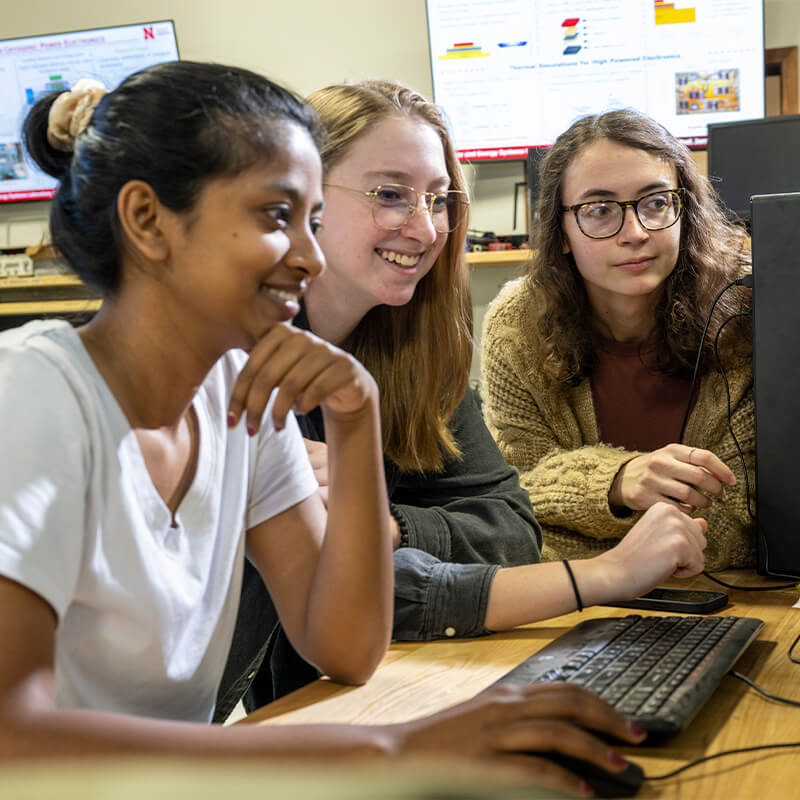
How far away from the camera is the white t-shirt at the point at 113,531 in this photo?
2.16 ft

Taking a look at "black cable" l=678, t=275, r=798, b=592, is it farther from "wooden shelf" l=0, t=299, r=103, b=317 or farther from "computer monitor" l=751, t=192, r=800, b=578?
"wooden shelf" l=0, t=299, r=103, b=317

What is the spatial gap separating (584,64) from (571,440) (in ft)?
6.88

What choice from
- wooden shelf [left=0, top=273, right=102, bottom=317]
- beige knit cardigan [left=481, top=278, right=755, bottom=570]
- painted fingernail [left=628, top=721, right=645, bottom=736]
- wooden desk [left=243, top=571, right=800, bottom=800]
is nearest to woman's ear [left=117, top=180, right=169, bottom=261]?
wooden desk [left=243, top=571, right=800, bottom=800]

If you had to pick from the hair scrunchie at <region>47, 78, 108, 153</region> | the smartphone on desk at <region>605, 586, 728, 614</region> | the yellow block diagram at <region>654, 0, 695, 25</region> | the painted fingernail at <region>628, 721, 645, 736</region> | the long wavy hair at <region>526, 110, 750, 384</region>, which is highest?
the yellow block diagram at <region>654, 0, 695, 25</region>

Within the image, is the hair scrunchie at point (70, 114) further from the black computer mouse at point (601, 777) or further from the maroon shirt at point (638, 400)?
the maroon shirt at point (638, 400)

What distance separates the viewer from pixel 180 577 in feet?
2.66

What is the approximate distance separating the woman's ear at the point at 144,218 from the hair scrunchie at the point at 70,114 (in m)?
0.12

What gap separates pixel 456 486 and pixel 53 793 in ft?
3.85

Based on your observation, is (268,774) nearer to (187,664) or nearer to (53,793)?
(53,793)

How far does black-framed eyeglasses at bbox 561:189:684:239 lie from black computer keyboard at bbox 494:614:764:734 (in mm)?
773

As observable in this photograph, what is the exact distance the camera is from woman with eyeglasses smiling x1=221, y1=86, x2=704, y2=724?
1.22 meters

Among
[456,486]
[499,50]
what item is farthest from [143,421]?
[499,50]

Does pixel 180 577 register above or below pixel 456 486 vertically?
above

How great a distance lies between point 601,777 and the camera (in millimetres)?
618
